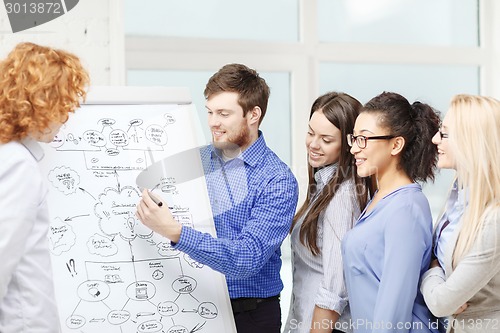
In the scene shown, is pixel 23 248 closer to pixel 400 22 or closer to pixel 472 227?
pixel 472 227

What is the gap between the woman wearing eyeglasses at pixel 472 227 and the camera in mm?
1741

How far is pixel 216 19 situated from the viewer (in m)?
3.40

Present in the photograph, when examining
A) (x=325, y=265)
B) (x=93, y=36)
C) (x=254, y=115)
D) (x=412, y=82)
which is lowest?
(x=325, y=265)

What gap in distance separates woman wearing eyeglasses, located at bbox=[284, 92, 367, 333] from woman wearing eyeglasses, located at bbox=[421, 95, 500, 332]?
343mm

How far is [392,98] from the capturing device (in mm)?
2025

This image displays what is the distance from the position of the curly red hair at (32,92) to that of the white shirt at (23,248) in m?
0.05

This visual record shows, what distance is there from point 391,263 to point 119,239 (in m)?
0.79

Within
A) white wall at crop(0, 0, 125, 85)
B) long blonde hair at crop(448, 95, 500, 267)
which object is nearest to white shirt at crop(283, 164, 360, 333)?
long blonde hair at crop(448, 95, 500, 267)

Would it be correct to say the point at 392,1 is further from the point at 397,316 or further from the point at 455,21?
the point at 397,316

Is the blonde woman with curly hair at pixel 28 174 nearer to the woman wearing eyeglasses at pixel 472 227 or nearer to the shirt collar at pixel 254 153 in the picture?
the shirt collar at pixel 254 153

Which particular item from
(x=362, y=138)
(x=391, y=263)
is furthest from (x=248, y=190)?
(x=391, y=263)

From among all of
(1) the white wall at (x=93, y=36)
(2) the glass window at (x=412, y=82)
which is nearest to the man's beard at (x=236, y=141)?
(1) the white wall at (x=93, y=36)

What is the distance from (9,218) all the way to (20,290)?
0.18 metres

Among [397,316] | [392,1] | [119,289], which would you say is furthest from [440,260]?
[392,1]
